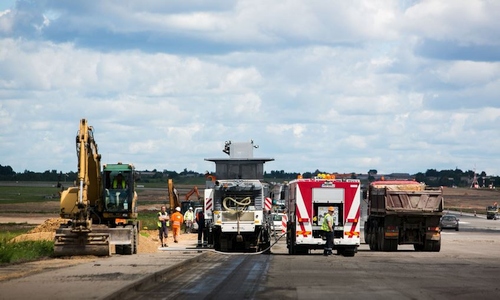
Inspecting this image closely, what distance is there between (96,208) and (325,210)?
8.55m

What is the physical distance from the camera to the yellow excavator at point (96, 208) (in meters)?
34.5

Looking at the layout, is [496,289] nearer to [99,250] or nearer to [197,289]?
[197,289]

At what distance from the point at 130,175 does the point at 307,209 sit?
6.76 metres

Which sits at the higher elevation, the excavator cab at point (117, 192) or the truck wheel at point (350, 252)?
the excavator cab at point (117, 192)

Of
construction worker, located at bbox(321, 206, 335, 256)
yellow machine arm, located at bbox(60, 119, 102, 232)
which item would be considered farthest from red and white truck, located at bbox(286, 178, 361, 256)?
yellow machine arm, located at bbox(60, 119, 102, 232)

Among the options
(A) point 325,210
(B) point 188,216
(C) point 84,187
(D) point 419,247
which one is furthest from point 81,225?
(B) point 188,216

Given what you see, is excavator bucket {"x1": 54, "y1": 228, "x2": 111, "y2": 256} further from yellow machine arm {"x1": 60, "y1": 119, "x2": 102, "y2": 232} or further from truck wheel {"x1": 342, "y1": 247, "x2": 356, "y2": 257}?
truck wheel {"x1": 342, "y1": 247, "x2": 356, "y2": 257}

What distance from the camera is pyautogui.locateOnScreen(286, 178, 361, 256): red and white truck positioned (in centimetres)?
3900

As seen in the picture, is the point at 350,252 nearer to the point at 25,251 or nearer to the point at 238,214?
the point at 238,214

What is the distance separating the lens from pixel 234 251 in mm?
41969

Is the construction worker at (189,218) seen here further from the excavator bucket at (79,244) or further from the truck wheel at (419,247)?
the excavator bucket at (79,244)

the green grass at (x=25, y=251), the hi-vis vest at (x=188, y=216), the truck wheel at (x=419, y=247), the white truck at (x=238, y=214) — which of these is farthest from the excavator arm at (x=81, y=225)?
the hi-vis vest at (x=188, y=216)

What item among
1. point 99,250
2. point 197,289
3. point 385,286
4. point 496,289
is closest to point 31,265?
point 99,250

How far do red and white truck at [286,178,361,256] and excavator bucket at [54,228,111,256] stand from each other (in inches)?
312
